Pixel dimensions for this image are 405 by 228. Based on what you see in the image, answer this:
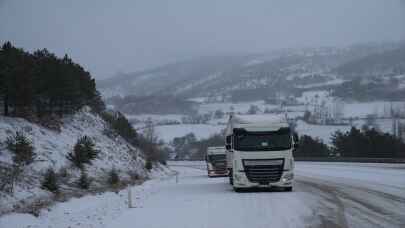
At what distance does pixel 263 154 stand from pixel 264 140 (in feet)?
2.07

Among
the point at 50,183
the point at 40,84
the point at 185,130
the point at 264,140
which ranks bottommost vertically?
the point at 50,183

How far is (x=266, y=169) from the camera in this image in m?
24.8

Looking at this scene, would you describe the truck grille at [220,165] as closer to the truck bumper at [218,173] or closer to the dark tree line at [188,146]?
the truck bumper at [218,173]

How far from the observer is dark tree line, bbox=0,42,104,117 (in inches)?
1131

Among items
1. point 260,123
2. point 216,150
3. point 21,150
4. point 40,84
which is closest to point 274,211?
point 260,123

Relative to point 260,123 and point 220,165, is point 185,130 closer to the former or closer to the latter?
point 220,165

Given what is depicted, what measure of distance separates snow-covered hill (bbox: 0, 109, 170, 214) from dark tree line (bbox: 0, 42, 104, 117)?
1110 mm

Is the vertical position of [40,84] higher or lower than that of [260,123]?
higher

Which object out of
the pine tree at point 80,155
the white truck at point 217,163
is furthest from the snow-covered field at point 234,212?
the white truck at point 217,163

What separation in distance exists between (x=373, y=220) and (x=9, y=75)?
65.6 ft

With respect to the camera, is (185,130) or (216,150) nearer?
(216,150)

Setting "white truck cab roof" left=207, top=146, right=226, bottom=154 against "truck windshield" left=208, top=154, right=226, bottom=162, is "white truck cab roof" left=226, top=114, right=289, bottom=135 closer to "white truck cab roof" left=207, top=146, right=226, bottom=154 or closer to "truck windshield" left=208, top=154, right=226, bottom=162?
"truck windshield" left=208, top=154, right=226, bottom=162

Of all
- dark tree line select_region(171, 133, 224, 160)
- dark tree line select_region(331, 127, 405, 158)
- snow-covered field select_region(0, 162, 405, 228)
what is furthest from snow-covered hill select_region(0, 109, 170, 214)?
dark tree line select_region(171, 133, 224, 160)

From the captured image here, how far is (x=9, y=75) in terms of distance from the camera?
2827cm
